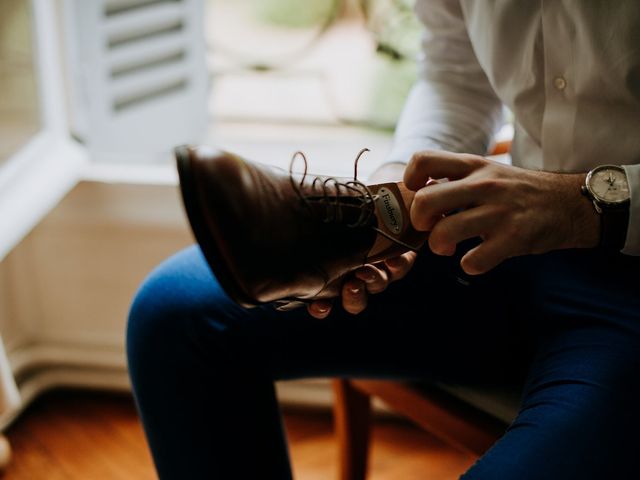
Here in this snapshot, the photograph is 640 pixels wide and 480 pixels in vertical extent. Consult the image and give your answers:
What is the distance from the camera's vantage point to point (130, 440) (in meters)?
1.40

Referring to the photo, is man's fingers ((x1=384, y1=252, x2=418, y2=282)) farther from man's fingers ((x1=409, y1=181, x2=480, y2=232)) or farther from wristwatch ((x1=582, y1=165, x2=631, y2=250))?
wristwatch ((x1=582, y1=165, x2=631, y2=250))

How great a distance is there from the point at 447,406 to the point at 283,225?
1.10ft

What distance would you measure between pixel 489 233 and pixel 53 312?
1.03 metres

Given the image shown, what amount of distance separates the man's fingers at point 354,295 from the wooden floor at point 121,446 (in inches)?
26.1

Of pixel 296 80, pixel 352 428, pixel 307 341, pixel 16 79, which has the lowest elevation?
pixel 352 428

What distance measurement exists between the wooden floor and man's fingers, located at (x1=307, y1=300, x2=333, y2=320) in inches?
26.0

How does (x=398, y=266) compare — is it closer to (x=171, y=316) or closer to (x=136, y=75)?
(x=171, y=316)

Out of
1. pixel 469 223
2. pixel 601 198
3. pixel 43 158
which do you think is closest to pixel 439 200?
pixel 469 223

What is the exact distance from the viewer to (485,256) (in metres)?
0.66

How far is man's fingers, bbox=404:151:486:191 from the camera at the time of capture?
27.3 inches

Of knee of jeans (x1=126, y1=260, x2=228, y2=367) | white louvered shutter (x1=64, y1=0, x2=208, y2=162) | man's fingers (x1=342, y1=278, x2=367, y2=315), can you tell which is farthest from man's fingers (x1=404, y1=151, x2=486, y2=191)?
white louvered shutter (x1=64, y1=0, x2=208, y2=162)

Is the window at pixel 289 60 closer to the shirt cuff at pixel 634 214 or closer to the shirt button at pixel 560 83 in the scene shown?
the shirt button at pixel 560 83

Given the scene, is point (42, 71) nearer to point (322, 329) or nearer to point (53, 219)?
point (53, 219)

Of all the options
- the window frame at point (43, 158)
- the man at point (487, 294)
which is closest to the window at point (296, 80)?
the window frame at point (43, 158)
